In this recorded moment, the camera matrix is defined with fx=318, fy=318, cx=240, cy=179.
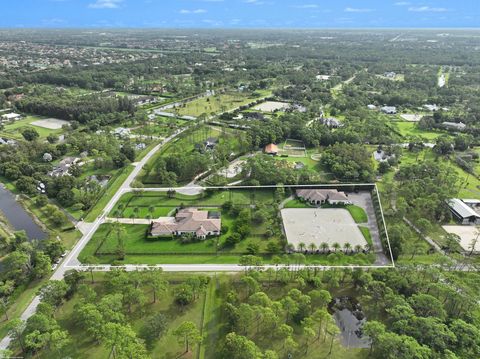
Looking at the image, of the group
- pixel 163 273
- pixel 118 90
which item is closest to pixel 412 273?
pixel 163 273

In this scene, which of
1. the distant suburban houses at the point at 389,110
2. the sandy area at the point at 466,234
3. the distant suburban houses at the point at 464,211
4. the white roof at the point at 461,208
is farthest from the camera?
the distant suburban houses at the point at 389,110

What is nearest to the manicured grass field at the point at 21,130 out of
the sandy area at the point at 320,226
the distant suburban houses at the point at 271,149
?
the distant suburban houses at the point at 271,149

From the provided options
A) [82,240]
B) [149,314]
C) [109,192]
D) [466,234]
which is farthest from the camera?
[109,192]

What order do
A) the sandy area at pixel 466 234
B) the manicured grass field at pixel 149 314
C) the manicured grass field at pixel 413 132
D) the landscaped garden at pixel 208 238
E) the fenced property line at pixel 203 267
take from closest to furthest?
1. the manicured grass field at pixel 149 314
2. the fenced property line at pixel 203 267
3. the landscaped garden at pixel 208 238
4. the sandy area at pixel 466 234
5. the manicured grass field at pixel 413 132

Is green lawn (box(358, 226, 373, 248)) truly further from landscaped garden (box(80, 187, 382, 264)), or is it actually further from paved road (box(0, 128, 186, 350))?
paved road (box(0, 128, 186, 350))

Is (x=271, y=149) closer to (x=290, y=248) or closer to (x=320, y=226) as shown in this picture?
(x=320, y=226)

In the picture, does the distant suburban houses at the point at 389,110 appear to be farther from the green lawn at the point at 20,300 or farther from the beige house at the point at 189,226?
the green lawn at the point at 20,300

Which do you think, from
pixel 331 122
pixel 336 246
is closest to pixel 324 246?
pixel 336 246
